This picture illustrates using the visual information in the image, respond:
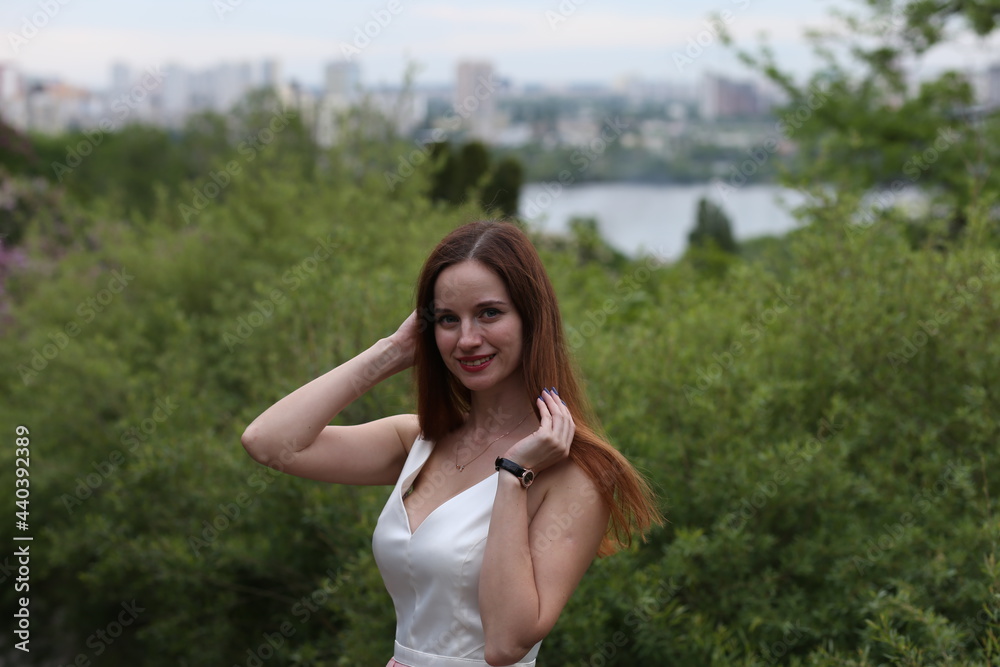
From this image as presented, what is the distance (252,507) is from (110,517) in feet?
3.68

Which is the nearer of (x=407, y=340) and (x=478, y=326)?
(x=478, y=326)

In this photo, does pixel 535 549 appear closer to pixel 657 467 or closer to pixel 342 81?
pixel 657 467

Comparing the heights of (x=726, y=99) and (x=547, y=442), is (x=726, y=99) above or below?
below

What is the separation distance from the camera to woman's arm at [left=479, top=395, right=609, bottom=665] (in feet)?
6.64

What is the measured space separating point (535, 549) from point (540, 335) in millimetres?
484

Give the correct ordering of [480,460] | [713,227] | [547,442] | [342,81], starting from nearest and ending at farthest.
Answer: [547,442]
[480,460]
[342,81]
[713,227]

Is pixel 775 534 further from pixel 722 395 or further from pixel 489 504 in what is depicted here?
pixel 489 504

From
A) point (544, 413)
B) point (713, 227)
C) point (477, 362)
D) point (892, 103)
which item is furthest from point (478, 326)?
point (713, 227)

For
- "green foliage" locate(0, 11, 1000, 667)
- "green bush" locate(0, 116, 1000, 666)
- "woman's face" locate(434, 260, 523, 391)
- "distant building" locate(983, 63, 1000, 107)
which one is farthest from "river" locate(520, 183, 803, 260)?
"woman's face" locate(434, 260, 523, 391)

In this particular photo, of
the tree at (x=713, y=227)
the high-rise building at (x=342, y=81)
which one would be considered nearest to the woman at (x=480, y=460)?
the high-rise building at (x=342, y=81)

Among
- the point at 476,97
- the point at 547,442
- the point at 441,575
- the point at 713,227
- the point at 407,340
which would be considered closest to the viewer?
the point at 547,442

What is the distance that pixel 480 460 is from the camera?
237cm

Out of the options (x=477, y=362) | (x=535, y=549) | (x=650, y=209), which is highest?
(x=477, y=362)

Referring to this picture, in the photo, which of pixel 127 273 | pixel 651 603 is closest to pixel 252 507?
pixel 651 603
